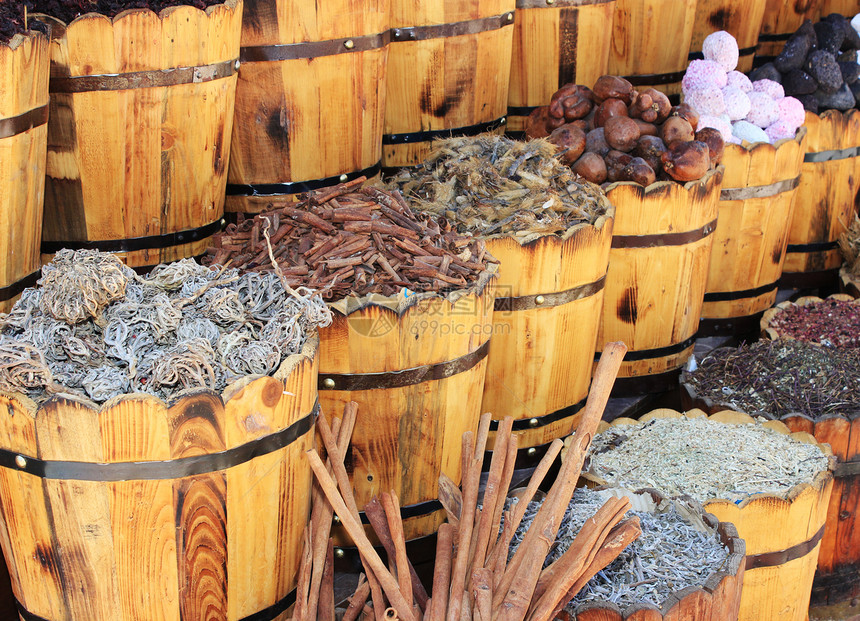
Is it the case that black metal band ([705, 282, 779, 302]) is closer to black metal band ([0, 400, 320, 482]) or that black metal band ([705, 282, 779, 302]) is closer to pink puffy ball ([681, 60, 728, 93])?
pink puffy ball ([681, 60, 728, 93])

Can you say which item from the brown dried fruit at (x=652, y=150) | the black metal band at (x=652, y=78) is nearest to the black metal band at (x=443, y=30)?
the brown dried fruit at (x=652, y=150)

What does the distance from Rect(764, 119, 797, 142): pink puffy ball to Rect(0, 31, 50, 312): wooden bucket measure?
3.39 meters

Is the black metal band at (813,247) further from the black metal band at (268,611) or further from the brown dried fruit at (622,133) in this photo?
the black metal band at (268,611)

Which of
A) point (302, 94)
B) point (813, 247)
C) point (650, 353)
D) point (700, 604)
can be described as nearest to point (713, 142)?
point (650, 353)

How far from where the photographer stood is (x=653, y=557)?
8.30ft

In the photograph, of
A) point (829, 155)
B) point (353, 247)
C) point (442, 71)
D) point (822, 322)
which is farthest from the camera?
point (829, 155)

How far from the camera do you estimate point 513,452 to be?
8.13ft

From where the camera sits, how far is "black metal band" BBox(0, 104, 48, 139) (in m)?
2.61

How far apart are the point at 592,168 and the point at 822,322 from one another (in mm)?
1399

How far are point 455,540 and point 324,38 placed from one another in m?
1.93

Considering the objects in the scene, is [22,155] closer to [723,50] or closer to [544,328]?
[544,328]

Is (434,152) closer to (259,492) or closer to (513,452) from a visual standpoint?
(513,452)

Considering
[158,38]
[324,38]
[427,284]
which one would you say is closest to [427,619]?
[427,284]

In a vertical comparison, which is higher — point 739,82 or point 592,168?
point 739,82
